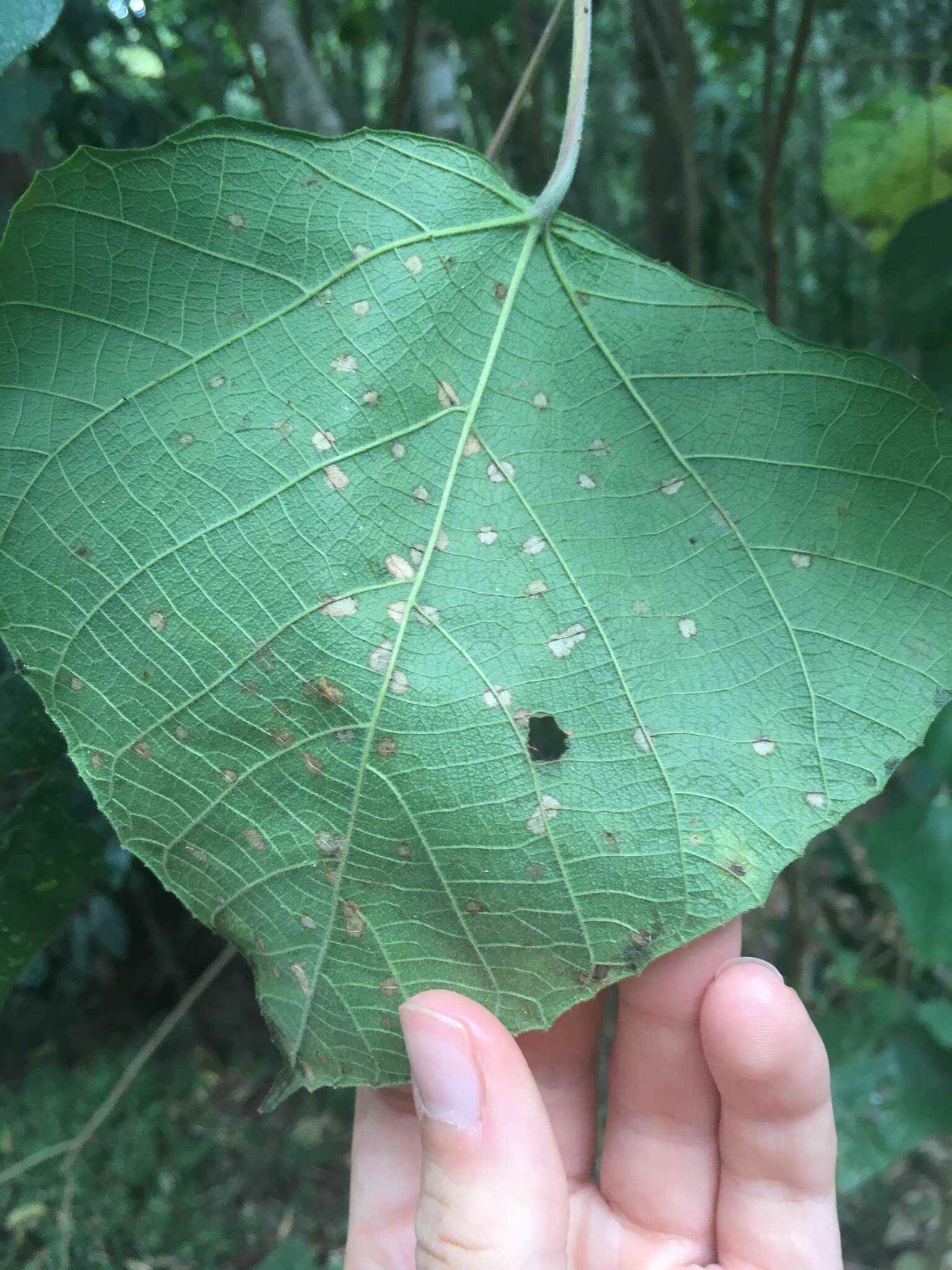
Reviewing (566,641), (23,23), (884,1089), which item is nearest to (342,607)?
(566,641)

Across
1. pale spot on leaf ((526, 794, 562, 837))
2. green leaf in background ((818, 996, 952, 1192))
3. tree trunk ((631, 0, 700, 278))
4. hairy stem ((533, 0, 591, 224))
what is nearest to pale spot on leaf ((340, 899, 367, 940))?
pale spot on leaf ((526, 794, 562, 837))

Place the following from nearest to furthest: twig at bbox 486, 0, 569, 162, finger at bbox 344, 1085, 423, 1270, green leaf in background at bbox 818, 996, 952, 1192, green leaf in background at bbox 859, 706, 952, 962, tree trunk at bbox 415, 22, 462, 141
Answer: twig at bbox 486, 0, 569, 162, finger at bbox 344, 1085, 423, 1270, green leaf in background at bbox 859, 706, 952, 962, green leaf in background at bbox 818, 996, 952, 1192, tree trunk at bbox 415, 22, 462, 141

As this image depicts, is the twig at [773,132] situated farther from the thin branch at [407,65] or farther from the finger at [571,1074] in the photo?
the finger at [571,1074]

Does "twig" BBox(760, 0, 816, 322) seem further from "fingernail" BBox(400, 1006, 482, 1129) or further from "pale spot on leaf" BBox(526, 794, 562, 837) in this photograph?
"fingernail" BBox(400, 1006, 482, 1129)

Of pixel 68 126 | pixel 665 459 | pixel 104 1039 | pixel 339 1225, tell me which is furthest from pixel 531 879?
pixel 104 1039

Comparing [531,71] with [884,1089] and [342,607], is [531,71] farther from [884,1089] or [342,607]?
[884,1089]

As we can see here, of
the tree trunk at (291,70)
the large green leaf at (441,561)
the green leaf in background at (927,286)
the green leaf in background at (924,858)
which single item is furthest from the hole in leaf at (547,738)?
the tree trunk at (291,70)

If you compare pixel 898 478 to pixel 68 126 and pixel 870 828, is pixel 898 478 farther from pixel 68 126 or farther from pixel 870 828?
pixel 68 126
